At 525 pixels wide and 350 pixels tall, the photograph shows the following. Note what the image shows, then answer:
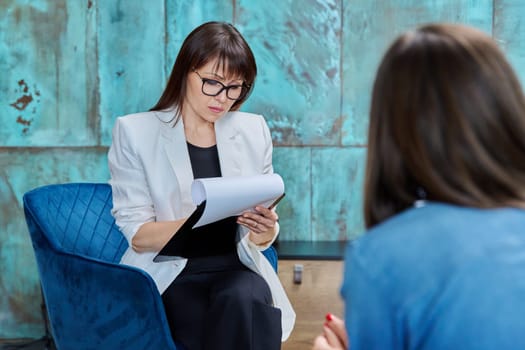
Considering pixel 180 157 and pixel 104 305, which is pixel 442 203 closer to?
pixel 104 305

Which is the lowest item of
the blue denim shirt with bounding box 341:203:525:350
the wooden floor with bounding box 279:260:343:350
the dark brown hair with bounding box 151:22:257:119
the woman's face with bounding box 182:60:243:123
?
the wooden floor with bounding box 279:260:343:350

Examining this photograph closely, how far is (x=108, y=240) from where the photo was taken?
2359 mm

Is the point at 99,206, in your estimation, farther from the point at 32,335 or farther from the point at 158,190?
the point at 32,335

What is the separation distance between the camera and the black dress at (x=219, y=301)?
1.90 meters

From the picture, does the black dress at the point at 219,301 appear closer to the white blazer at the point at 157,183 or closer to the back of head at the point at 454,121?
the white blazer at the point at 157,183

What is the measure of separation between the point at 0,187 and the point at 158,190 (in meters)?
1.43

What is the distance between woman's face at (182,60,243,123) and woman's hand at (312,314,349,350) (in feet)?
3.88

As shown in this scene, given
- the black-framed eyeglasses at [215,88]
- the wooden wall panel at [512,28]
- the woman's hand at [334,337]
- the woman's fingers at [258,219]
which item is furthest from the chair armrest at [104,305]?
the wooden wall panel at [512,28]

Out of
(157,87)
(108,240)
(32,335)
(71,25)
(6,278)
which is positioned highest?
(71,25)

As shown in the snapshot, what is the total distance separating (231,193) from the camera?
1755 mm

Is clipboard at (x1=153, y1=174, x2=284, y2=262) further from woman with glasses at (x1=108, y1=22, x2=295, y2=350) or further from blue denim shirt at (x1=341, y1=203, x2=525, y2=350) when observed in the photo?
blue denim shirt at (x1=341, y1=203, x2=525, y2=350)

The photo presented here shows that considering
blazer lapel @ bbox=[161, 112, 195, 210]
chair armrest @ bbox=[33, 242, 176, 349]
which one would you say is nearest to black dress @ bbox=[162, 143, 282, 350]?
chair armrest @ bbox=[33, 242, 176, 349]

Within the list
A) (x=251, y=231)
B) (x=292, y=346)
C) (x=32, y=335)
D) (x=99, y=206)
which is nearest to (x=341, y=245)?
(x=292, y=346)

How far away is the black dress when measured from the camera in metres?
1.90
